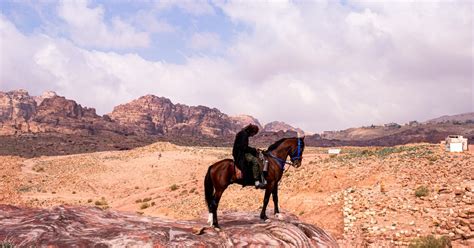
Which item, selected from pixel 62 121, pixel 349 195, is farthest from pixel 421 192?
pixel 62 121

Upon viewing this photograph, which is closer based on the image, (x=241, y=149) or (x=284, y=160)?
(x=241, y=149)

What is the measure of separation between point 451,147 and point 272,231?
93.8 ft

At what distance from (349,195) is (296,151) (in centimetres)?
1436

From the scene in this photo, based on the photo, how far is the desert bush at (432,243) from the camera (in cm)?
1514

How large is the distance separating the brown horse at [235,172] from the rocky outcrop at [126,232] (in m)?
0.68

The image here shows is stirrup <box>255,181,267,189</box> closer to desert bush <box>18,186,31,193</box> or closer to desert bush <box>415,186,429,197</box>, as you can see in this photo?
desert bush <box>415,186,429,197</box>

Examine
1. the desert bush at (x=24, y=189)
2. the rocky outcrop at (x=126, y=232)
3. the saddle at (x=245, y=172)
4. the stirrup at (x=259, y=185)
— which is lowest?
the desert bush at (x=24, y=189)

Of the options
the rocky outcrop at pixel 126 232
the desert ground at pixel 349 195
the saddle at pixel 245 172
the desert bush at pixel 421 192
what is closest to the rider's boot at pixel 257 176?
the saddle at pixel 245 172

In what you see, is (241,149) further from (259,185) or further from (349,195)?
(349,195)

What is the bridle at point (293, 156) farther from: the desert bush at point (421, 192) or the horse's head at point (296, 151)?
the desert bush at point (421, 192)

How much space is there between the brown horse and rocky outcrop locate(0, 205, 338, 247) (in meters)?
0.68

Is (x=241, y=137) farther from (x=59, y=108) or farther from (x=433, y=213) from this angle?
(x=59, y=108)

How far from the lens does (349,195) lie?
2291 cm

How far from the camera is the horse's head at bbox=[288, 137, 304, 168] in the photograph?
10.0 meters
